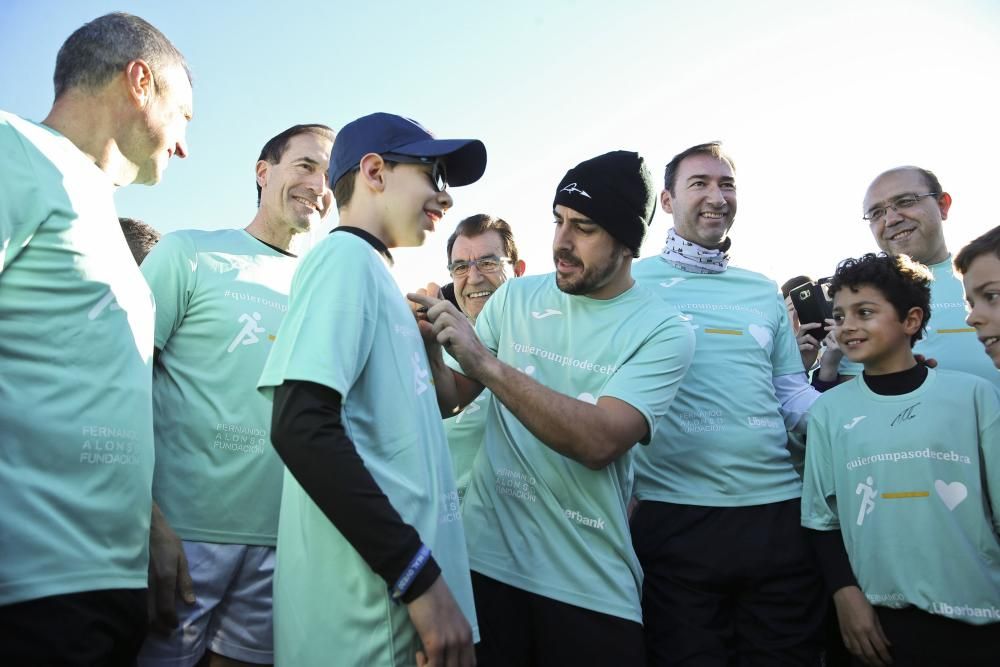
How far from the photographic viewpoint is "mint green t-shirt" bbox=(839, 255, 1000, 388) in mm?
3703

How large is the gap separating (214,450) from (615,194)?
1991 mm

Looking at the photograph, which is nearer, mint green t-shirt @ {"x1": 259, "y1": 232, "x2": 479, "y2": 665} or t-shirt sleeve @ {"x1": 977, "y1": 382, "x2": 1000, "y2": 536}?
mint green t-shirt @ {"x1": 259, "y1": 232, "x2": 479, "y2": 665}

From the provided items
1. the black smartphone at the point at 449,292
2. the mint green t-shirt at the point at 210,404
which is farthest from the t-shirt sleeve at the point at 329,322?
the black smartphone at the point at 449,292

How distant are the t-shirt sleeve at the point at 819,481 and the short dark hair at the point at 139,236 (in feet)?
12.1

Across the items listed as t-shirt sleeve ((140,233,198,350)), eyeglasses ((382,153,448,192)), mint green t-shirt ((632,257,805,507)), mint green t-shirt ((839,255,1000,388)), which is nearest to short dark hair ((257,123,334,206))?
t-shirt sleeve ((140,233,198,350))

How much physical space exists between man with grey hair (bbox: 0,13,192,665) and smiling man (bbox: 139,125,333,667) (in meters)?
0.64

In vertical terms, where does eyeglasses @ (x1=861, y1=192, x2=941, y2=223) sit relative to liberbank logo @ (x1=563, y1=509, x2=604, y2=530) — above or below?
above

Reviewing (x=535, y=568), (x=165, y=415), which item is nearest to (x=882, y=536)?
(x=535, y=568)

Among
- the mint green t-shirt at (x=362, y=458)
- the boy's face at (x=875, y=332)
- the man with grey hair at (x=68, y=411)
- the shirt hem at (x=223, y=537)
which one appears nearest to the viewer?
the man with grey hair at (x=68, y=411)

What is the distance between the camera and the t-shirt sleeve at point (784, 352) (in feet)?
12.3

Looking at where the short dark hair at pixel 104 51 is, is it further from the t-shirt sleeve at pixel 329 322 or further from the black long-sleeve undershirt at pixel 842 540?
the black long-sleeve undershirt at pixel 842 540

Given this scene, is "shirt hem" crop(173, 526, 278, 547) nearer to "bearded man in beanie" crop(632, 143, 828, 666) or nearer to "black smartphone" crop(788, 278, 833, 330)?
"bearded man in beanie" crop(632, 143, 828, 666)

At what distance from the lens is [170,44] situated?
2508mm

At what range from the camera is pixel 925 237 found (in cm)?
420
